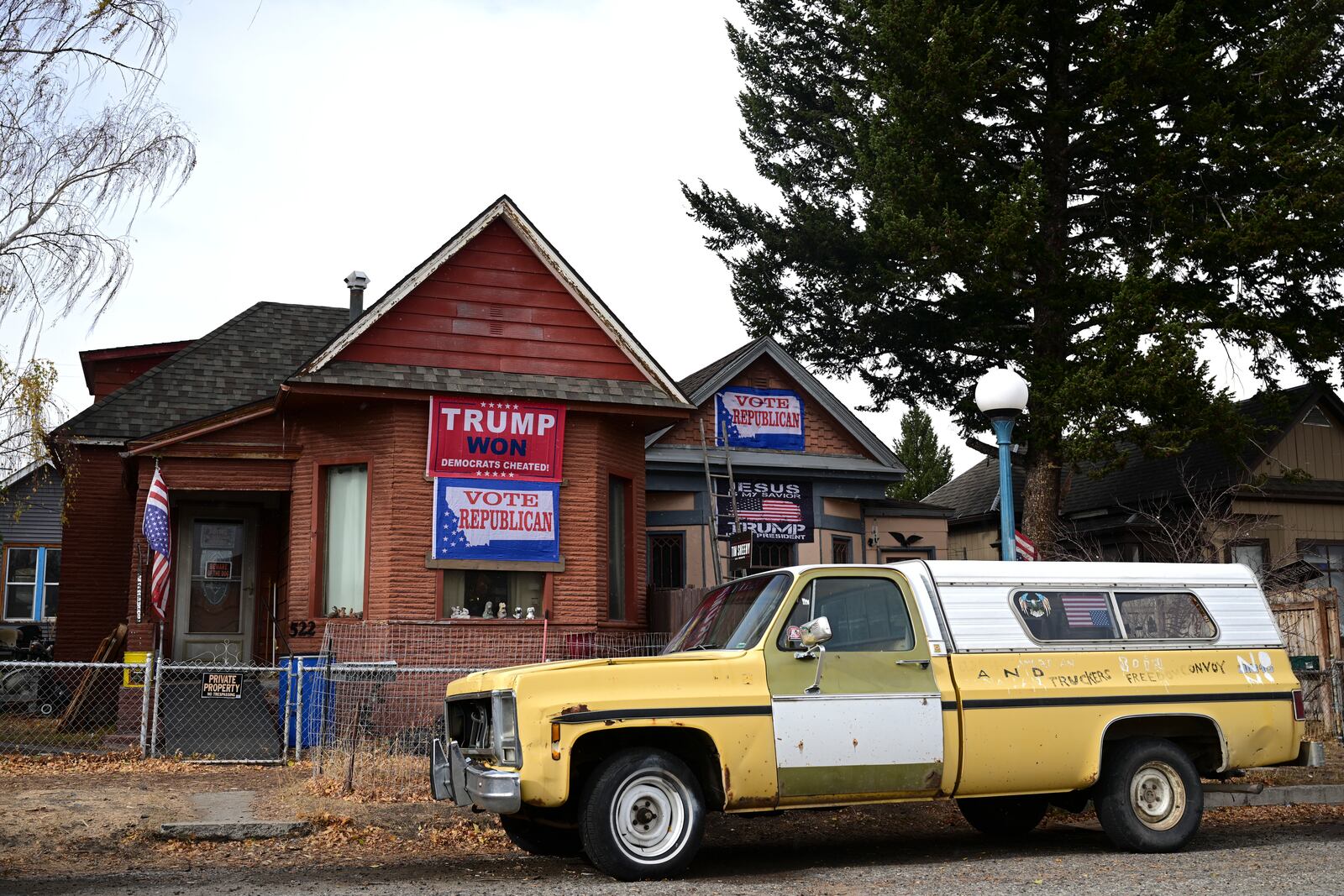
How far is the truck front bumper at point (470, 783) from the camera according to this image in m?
7.26

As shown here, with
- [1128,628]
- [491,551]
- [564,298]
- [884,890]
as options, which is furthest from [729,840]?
[564,298]

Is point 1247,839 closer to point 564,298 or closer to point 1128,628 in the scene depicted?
point 1128,628

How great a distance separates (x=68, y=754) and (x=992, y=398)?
10003 millimetres

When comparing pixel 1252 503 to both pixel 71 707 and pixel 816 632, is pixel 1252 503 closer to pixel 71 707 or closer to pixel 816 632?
pixel 816 632

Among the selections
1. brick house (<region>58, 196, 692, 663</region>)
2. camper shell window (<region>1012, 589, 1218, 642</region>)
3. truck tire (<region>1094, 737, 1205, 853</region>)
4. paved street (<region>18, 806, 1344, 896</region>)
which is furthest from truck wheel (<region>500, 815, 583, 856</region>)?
brick house (<region>58, 196, 692, 663</region>)

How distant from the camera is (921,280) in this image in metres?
18.8

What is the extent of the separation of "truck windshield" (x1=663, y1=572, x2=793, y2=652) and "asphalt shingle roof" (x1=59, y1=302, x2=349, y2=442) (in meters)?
10.5

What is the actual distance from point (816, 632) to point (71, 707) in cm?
1192

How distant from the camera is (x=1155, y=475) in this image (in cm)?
2512

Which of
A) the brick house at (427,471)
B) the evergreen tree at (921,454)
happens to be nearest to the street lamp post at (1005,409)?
the brick house at (427,471)

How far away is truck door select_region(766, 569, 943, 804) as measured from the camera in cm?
780

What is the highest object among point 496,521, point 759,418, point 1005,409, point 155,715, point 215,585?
point 759,418

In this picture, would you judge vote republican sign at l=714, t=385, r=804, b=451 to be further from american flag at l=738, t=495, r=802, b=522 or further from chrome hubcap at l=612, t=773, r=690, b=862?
chrome hubcap at l=612, t=773, r=690, b=862

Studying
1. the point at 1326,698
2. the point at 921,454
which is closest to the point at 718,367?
the point at 1326,698
